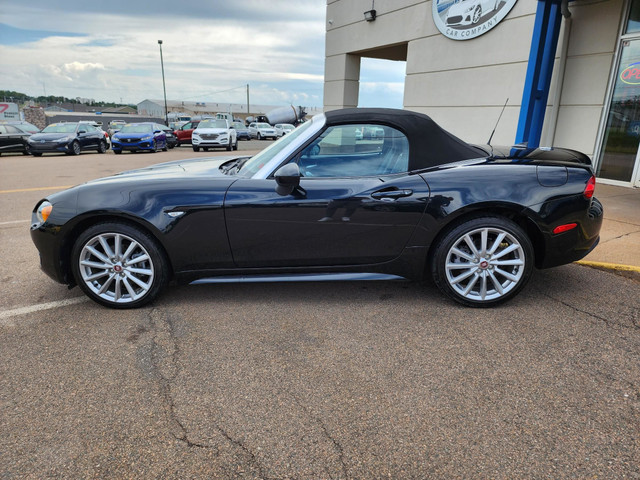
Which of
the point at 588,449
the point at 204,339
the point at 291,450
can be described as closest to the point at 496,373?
the point at 588,449

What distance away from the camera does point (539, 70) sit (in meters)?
7.96

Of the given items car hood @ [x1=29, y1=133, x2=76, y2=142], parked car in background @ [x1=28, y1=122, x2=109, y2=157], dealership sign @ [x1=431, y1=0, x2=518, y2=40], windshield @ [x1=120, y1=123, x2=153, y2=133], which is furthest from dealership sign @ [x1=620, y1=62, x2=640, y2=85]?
car hood @ [x1=29, y1=133, x2=76, y2=142]

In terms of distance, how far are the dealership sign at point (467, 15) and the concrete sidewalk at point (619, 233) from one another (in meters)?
4.32

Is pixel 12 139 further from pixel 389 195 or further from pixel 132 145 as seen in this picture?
pixel 389 195

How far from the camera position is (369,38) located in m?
13.2

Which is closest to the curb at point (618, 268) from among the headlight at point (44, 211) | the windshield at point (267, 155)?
the windshield at point (267, 155)

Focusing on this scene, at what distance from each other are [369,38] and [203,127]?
408 inches

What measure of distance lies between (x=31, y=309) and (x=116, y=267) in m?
0.75

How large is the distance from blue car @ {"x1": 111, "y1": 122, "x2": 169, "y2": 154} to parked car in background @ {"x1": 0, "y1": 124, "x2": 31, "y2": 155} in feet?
10.3

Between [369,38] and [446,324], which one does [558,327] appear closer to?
[446,324]

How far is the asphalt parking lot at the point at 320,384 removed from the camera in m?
1.90

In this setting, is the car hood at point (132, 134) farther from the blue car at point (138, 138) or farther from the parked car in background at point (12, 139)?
the parked car in background at point (12, 139)

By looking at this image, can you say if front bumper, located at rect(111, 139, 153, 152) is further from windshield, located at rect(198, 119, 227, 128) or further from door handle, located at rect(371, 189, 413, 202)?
door handle, located at rect(371, 189, 413, 202)

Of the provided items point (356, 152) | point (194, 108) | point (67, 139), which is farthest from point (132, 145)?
point (194, 108)
